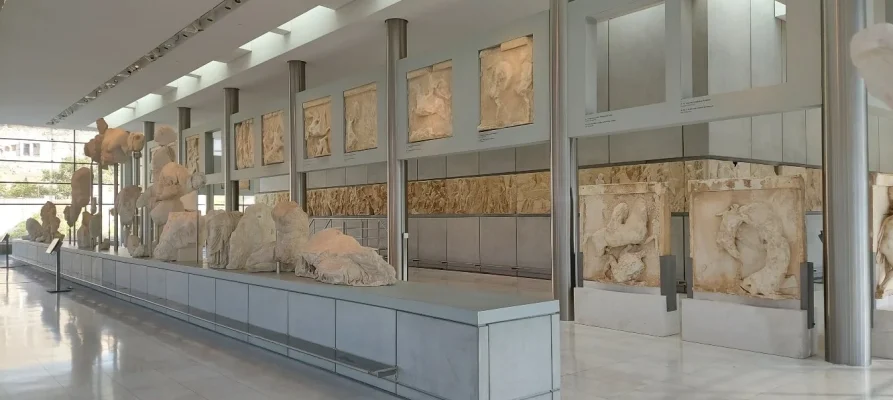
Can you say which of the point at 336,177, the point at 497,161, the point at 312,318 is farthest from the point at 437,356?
the point at 336,177

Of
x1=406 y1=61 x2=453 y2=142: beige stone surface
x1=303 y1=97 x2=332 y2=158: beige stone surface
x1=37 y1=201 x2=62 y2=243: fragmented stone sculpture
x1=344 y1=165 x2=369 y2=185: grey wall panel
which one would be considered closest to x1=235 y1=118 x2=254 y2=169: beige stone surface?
x1=303 y1=97 x2=332 y2=158: beige stone surface

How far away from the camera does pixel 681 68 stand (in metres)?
9.27

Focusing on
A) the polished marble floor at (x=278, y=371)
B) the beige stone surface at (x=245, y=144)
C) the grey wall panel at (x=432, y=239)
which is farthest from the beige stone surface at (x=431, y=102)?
the beige stone surface at (x=245, y=144)

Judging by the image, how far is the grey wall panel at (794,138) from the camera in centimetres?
1577

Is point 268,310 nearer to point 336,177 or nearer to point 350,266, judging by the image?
point 350,266

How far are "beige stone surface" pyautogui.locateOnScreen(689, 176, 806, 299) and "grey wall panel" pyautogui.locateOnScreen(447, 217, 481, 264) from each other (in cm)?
1027

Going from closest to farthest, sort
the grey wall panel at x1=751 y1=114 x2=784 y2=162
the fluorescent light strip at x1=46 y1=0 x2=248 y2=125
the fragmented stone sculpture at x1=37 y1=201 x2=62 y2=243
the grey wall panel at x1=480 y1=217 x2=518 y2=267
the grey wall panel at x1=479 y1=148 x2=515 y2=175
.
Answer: the fluorescent light strip at x1=46 y1=0 x2=248 y2=125 → the grey wall panel at x1=751 y1=114 x2=784 y2=162 → the grey wall panel at x1=480 y1=217 x2=518 y2=267 → the grey wall panel at x1=479 y1=148 x2=515 y2=175 → the fragmented stone sculpture at x1=37 y1=201 x2=62 y2=243

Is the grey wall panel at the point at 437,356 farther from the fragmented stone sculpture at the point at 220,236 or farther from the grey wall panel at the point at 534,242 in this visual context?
the grey wall panel at the point at 534,242

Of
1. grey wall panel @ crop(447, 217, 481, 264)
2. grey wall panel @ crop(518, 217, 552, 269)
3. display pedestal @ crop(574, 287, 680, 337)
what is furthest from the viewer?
grey wall panel @ crop(447, 217, 481, 264)

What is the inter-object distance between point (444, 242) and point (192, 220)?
378 inches

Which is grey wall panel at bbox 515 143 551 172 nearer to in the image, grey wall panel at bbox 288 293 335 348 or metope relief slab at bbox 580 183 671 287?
metope relief slab at bbox 580 183 671 287

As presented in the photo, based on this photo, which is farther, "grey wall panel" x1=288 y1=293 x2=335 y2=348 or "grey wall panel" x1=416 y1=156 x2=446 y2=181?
"grey wall panel" x1=416 y1=156 x2=446 y2=181

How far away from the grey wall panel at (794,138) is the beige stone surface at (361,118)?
10.2m

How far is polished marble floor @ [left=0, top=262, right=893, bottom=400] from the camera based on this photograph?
6.34 m
